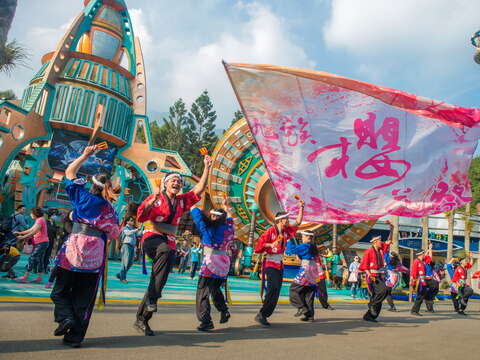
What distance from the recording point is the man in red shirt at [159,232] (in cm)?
420

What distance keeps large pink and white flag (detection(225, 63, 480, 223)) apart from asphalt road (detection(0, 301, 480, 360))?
1618 mm

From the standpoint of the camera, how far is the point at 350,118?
233 inches

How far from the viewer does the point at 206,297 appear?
4805 millimetres

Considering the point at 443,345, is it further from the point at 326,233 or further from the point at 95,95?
the point at 95,95

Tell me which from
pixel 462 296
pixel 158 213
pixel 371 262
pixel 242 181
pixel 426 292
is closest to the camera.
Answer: pixel 158 213

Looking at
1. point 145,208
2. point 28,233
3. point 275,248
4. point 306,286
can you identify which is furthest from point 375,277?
point 28,233

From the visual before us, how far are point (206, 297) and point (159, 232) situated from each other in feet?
3.40

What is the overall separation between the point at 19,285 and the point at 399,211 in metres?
6.78

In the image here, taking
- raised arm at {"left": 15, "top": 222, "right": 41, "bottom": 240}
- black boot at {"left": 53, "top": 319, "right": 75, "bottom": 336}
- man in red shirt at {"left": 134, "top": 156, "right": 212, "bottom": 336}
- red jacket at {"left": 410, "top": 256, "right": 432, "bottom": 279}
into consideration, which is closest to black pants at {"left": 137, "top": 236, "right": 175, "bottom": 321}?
man in red shirt at {"left": 134, "top": 156, "right": 212, "bottom": 336}

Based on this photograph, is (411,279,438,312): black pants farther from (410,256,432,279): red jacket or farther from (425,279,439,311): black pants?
(410,256,432,279): red jacket

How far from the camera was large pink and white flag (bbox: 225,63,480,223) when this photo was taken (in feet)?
18.7

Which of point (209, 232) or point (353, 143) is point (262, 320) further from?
point (353, 143)

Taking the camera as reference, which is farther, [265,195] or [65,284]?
[265,195]

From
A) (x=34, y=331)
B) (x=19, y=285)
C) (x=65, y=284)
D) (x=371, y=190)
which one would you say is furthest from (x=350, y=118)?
(x=19, y=285)
